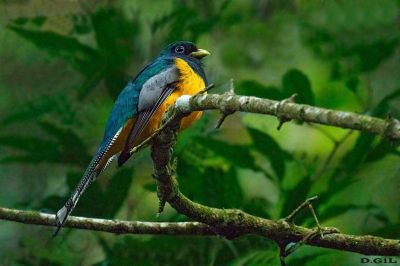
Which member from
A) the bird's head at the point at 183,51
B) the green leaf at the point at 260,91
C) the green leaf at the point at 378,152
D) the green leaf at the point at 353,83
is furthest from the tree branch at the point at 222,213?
the green leaf at the point at 353,83

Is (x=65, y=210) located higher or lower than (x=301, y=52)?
lower

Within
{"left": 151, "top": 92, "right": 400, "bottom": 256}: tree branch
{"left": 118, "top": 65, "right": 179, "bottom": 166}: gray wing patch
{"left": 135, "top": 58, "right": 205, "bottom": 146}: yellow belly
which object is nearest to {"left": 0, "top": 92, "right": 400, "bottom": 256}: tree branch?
{"left": 151, "top": 92, "right": 400, "bottom": 256}: tree branch

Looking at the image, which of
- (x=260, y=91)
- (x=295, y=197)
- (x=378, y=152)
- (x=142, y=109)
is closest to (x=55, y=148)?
(x=142, y=109)

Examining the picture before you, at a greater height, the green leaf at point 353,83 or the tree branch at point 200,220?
the green leaf at point 353,83

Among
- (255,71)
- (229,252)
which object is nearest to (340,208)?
(229,252)

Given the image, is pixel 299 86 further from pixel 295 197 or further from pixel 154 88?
pixel 154 88

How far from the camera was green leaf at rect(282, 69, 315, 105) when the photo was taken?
3.74m

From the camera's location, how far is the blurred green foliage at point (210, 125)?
367 centimetres

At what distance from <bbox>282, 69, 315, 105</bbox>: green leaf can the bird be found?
26.5 inches

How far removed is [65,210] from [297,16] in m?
3.84

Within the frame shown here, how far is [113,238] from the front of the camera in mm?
4137

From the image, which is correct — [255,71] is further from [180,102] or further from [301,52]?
[180,102]

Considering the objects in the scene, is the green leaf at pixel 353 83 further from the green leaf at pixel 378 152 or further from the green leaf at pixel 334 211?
the green leaf at pixel 334 211

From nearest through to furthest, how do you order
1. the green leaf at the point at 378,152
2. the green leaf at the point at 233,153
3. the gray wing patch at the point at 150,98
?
the gray wing patch at the point at 150,98, the green leaf at the point at 378,152, the green leaf at the point at 233,153
